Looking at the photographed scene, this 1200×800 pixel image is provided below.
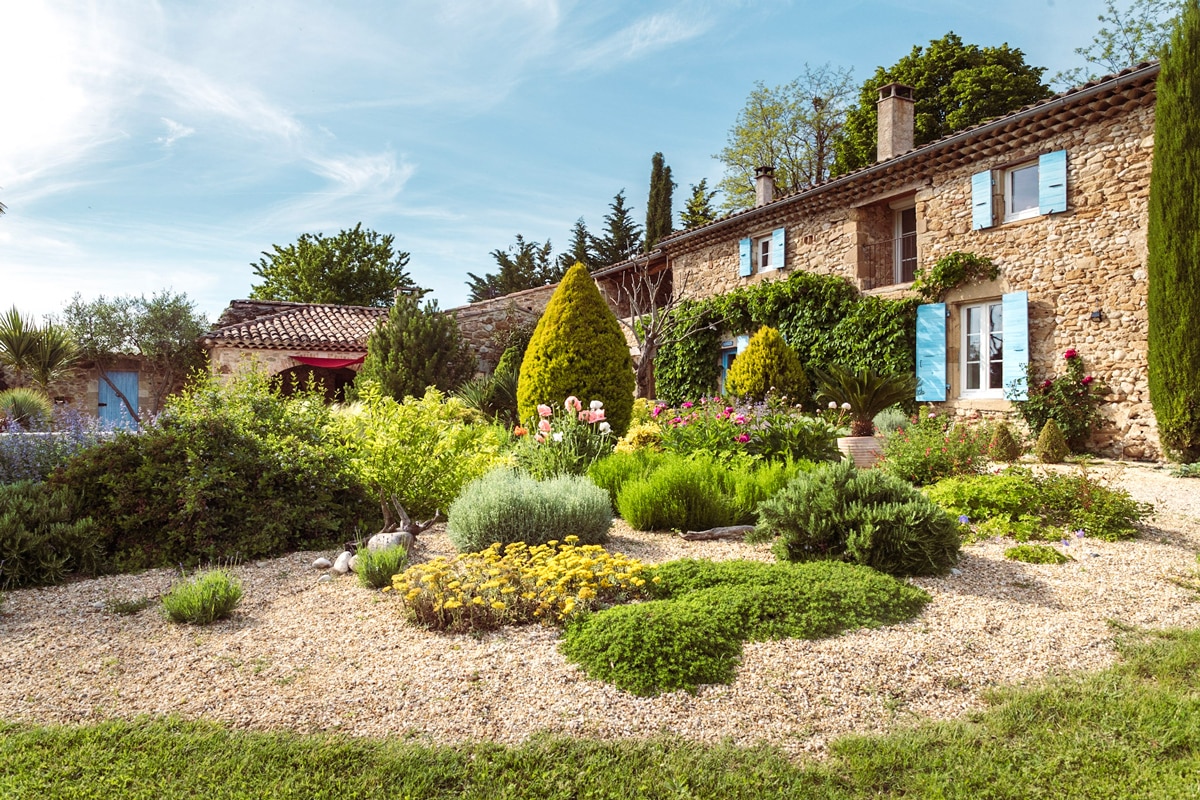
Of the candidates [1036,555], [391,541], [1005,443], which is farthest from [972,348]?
[391,541]

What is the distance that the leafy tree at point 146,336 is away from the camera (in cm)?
2034

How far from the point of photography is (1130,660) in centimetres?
329

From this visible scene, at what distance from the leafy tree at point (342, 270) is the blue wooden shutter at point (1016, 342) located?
70.2 feet

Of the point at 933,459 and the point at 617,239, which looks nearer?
the point at 933,459

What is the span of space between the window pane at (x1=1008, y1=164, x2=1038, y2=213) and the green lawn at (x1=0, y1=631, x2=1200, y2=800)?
10965 mm

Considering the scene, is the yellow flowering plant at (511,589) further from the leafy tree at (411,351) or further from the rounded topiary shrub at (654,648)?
the leafy tree at (411,351)

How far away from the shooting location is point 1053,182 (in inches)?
432

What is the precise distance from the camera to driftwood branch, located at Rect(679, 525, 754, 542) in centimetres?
549

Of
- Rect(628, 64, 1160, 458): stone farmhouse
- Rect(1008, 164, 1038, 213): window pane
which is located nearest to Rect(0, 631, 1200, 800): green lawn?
Rect(628, 64, 1160, 458): stone farmhouse

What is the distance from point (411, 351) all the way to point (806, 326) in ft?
26.0

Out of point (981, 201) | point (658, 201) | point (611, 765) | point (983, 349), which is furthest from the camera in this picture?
point (658, 201)

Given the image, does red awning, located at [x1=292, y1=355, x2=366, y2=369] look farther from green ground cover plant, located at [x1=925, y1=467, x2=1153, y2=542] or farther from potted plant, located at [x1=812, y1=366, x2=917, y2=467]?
green ground cover plant, located at [x1=925, y1=467, x2=1153, y2=542]

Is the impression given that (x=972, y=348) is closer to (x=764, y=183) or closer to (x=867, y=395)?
(x=867, y=395)

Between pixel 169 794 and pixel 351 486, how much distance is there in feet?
12.3
